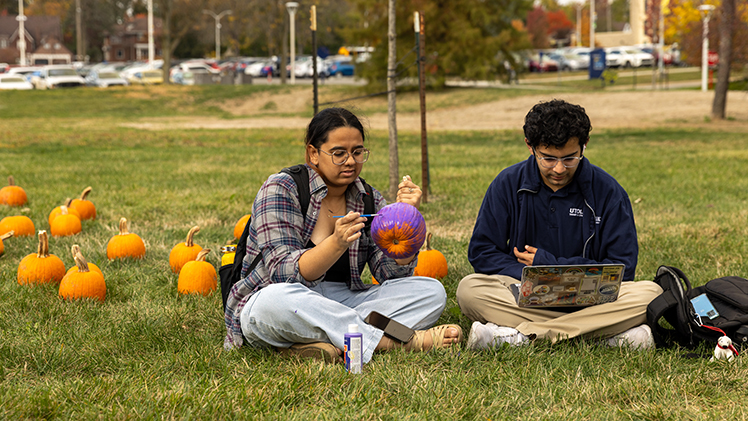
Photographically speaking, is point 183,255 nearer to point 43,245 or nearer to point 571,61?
point 43,245

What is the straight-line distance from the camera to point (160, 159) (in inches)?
524

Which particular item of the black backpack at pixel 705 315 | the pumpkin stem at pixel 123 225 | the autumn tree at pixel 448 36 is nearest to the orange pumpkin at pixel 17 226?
the pumpkin stem at pixel 123 225

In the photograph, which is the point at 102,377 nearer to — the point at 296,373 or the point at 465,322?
the point at 296,373

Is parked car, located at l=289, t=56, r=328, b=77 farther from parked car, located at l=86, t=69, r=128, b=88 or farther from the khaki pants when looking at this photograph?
the khaki pants

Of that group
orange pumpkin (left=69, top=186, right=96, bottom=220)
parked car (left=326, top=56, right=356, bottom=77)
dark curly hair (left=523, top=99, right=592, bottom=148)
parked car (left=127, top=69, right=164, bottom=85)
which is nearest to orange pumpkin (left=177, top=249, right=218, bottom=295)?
dark curly hair (left=523, top=99, right=592, bottom=148)

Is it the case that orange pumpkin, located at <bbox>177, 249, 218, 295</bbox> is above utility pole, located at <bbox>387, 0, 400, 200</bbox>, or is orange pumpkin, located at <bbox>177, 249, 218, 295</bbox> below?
below

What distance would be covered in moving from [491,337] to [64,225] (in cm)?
448

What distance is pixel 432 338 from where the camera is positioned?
3.67 m

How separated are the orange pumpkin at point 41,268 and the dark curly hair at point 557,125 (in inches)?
131

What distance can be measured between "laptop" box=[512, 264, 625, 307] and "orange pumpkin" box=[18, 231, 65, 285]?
125 inches

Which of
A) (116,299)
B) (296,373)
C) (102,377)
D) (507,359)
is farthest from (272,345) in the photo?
(116,299)

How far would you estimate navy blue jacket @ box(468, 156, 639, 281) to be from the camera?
12.6 feet

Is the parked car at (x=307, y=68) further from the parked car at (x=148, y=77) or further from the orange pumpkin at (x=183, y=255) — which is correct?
the orange pumpkin at (x=183, y=255)

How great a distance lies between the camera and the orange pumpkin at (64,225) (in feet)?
21.4
